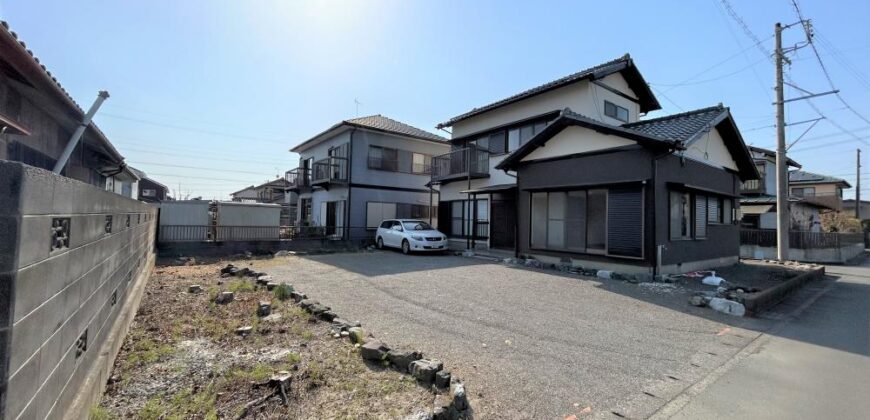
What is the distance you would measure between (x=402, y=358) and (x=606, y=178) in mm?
8738

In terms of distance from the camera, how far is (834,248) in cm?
1669

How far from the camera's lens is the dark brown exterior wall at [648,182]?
31.4ft

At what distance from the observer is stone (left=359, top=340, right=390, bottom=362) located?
3906 mm

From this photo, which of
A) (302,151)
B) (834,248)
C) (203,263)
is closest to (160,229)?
(203,263)

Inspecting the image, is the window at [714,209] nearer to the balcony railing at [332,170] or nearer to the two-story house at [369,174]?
the two-story house at [369,174]

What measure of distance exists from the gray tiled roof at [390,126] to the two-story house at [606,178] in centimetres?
455

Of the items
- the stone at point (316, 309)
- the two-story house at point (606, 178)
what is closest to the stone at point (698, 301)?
the two-story house at point (606, 178)

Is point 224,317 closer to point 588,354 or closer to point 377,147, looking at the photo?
point 588,354

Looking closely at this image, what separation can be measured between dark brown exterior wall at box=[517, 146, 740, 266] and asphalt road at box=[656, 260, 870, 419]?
3.33 meters

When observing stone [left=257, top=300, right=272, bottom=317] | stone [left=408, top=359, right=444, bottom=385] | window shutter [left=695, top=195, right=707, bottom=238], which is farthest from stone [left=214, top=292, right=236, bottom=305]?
window shutter [left=695, top=195, right=707, bottom=238]

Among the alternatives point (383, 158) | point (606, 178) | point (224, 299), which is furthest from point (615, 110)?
point (224, 299)

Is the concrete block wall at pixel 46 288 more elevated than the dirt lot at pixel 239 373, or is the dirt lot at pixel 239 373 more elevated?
the concrete block wall at pixel 46 288

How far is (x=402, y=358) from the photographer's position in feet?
12.4

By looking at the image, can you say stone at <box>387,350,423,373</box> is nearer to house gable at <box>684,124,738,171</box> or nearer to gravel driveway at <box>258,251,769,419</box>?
gravel driveway at <box>258,251,769,419</box>
